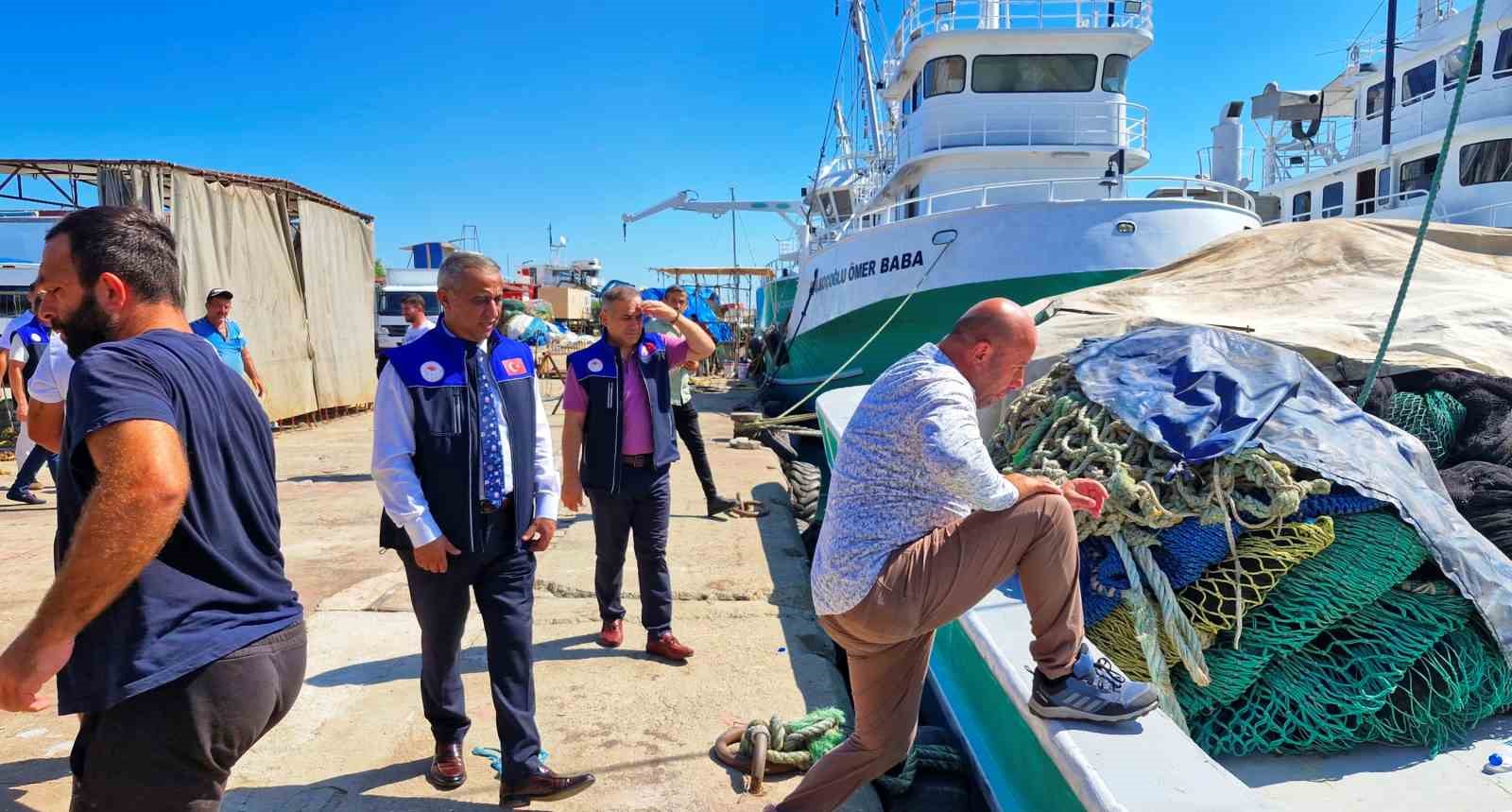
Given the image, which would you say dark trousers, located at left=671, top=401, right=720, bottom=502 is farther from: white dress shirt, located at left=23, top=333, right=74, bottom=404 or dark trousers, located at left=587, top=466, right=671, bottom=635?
white dress shirt, located at left=23, top=333, right=74, bottom=404

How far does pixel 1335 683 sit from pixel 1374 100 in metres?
19.6

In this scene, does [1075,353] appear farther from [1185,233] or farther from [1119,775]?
[1185,233]

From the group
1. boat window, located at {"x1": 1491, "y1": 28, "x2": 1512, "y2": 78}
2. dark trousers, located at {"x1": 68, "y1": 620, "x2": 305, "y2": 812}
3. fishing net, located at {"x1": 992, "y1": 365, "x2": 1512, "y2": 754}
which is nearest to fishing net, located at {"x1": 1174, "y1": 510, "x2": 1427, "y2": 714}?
fishing net, located at {"x1": 992, "y1": 365, "x2": 1512, "y2": 754}

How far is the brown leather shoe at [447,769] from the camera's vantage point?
264cm

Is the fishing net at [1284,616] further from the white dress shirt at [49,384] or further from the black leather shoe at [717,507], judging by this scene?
the black leather shoe at [717,507]

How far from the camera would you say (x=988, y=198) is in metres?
12.3

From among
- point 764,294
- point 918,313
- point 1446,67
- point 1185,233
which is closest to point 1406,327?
point 1185,233

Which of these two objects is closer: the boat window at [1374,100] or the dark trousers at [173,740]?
the dark trousers at [173,740]

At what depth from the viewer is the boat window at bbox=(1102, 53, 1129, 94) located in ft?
40.8

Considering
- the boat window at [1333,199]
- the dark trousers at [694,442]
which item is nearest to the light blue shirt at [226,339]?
the dark trousers at [694,442]

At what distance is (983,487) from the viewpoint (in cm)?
190

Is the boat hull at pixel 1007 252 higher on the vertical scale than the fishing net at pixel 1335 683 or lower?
higher


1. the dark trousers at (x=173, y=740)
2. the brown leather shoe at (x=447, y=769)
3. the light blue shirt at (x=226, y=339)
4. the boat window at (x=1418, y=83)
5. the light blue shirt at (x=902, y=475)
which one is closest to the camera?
the dark trousers at (x=173, y=740)

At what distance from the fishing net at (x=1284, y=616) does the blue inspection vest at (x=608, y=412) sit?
71.4 inches
